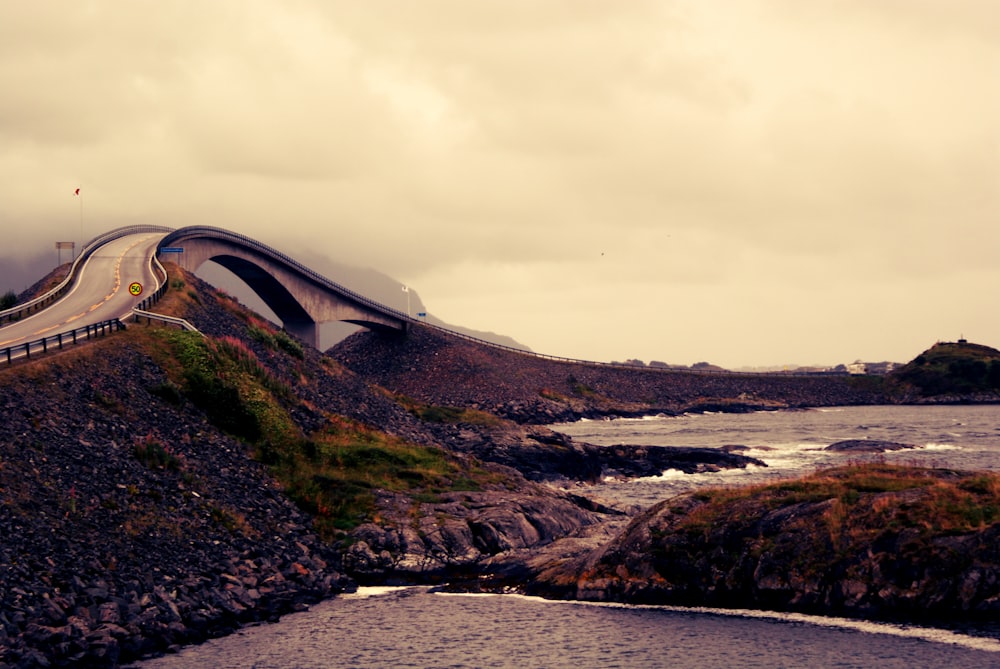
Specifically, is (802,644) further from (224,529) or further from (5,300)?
(5,300)

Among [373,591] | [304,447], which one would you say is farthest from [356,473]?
[373,591]

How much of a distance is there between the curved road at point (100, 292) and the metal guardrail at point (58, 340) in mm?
3783

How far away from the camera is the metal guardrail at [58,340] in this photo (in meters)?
52.0

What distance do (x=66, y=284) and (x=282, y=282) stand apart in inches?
1997

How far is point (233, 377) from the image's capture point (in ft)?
202

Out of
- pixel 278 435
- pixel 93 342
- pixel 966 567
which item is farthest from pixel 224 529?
pixel 966 567

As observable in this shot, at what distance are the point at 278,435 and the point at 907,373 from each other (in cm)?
17235

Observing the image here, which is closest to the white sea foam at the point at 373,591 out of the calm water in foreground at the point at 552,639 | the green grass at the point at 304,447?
the calm water in foreground at the point at 552,639

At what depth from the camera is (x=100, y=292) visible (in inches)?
3366

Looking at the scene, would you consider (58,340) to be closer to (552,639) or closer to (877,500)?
(552,639)

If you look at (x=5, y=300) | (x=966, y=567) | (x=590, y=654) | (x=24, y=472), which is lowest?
(x=590, y=654)

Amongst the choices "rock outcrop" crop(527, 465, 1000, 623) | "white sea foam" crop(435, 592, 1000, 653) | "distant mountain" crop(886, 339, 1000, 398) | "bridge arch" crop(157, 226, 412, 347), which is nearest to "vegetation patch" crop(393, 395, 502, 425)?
"bridge arch" crop(157, 226, 412, 347)

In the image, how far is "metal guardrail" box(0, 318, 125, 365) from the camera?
51969 millimetres

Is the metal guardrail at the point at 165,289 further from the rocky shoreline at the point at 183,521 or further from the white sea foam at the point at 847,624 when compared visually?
the white sea foam at the point at 847,624
